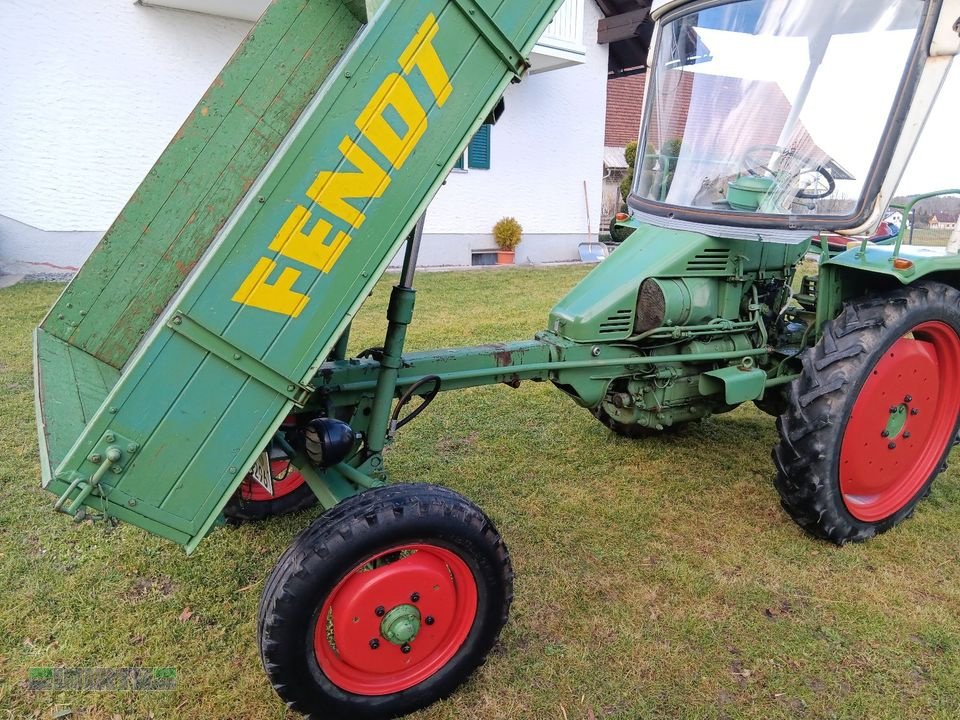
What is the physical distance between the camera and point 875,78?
2.62 metres

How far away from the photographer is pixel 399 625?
2.03m

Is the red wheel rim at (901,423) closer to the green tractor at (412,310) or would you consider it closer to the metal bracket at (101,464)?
the green tractor at (412,310)

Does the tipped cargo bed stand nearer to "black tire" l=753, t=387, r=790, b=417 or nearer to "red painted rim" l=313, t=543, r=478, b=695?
"red painted rim" l=313, t=543, r=478, b=695

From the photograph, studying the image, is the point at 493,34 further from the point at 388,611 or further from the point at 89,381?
the point at 89,381

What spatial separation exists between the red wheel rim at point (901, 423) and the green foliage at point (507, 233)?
9305 millimetres

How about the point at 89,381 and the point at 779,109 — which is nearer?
the point at 89,381

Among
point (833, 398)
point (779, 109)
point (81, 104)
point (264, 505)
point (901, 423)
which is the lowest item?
point (264, 505)

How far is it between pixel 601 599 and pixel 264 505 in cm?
163

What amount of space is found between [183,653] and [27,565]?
100 centimetres

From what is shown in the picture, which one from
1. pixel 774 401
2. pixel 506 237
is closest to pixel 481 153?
pixel 506 237

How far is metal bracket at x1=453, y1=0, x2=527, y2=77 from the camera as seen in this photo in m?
1.74

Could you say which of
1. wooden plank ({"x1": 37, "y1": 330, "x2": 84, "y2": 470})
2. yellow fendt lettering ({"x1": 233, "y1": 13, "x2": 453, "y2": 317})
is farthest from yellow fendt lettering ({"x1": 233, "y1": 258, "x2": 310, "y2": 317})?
wooden plank ({"x1": 37, "y1": 330, "x2": 84, "y2": 470})

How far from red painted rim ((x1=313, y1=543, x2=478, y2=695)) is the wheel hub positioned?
0.01 m

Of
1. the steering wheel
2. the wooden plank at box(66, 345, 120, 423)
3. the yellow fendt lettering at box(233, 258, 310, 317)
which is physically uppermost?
the steering wheel
